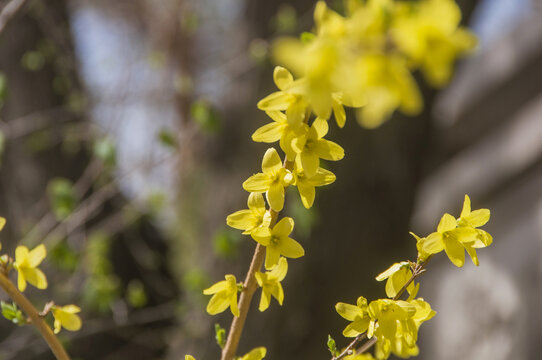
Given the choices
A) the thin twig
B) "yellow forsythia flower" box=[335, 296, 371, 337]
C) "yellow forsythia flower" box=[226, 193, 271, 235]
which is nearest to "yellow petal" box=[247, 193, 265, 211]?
"yellow forsythia flower" box=[226, 193, 271, 235]

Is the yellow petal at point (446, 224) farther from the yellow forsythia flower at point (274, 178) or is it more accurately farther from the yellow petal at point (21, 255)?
the yellow petal at point (21, 255)

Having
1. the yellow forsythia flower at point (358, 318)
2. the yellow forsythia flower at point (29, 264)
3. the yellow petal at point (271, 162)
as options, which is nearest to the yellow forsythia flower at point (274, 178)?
the yellow petal at point (271, 162)

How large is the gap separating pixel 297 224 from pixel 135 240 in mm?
572

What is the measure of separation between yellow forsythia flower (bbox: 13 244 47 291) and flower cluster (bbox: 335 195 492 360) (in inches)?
10.1

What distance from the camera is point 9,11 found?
0.72 metres

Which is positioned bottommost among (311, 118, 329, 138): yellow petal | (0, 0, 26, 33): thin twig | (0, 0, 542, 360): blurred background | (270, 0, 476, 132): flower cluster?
(0, 0, 542, 360): blurred background

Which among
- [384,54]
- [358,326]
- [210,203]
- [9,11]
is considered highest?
[9,11]

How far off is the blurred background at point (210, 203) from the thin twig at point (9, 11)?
0.16 metres

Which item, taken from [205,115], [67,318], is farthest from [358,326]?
[205,115]

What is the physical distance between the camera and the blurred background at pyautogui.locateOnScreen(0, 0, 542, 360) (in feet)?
3.76

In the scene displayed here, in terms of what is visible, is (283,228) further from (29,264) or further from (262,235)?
(29,264)

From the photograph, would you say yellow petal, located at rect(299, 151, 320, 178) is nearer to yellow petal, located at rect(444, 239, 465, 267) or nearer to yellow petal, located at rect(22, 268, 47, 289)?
yellow petal, located at rect(444, 239, 465, 267)

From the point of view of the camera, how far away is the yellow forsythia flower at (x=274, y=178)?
0.35 metres

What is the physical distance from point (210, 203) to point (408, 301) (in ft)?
3.33
